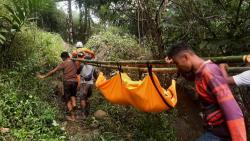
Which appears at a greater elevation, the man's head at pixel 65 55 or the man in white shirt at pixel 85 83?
the man's head at pixel 65 55

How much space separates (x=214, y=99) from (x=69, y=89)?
16.3 feet

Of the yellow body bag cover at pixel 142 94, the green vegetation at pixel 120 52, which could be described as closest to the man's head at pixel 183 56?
the yellow body bag cover at pixel 142 94

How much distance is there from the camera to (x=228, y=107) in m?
2.32

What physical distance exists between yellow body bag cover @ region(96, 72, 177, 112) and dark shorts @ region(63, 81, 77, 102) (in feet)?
6.93

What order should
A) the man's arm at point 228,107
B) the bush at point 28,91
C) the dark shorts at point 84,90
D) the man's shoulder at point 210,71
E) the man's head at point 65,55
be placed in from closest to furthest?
the man's arm at point 228,107
the man's shoulder at point 210,71
the bush at point 28,91
the dark shorts at point 84,90
the man's head at point 65,55

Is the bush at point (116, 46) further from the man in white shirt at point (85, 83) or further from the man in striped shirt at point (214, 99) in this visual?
the man in striped shirt at point (214, 99)

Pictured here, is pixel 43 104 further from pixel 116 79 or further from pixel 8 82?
pixel 116 79

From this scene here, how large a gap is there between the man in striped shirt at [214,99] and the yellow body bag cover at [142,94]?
1484mm

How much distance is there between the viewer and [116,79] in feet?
16.2

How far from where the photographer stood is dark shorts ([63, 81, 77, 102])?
705cm

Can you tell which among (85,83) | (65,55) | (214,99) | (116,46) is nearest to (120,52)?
(116,46)

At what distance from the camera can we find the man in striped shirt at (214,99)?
2291mm

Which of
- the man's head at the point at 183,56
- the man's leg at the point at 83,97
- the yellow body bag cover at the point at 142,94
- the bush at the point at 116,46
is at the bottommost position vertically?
the man's leg at the point at 83,97

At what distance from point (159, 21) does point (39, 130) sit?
7.98ft
